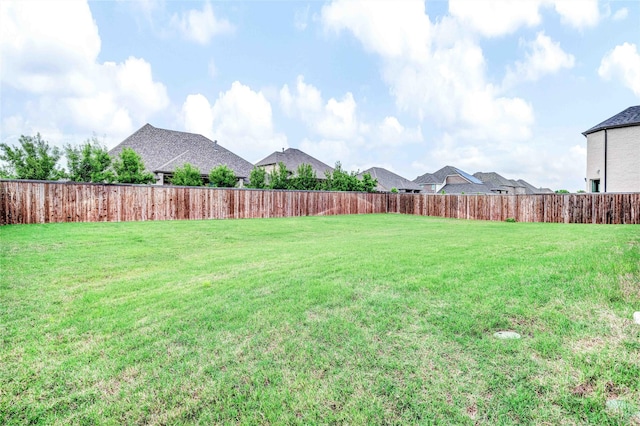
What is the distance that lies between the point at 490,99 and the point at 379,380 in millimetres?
14643

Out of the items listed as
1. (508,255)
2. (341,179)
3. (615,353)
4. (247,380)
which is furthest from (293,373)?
(341,179)

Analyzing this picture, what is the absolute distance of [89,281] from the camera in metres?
4.29

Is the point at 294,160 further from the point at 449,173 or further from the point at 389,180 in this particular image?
the point at 449,173

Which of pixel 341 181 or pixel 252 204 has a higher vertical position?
pixel 341 181

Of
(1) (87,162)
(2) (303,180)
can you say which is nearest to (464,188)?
(2) (303,180)

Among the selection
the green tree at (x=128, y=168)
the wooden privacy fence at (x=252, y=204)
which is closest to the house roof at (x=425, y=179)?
the wooden privacy fence at (x=252, y=204)

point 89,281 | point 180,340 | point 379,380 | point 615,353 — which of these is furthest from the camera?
point 89,281

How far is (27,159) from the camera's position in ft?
52.6

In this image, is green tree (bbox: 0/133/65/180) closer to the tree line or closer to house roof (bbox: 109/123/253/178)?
the tree line

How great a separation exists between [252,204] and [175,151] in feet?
32.8

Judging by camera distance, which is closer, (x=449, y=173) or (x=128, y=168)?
(x=128, y=168)

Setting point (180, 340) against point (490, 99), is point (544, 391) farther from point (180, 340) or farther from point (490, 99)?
point (490, 99)

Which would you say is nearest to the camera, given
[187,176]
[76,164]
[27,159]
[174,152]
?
[27,159]

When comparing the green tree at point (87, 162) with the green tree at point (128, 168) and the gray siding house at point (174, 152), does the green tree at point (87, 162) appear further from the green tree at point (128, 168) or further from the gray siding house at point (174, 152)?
the gray siding house at point (174, 152)
